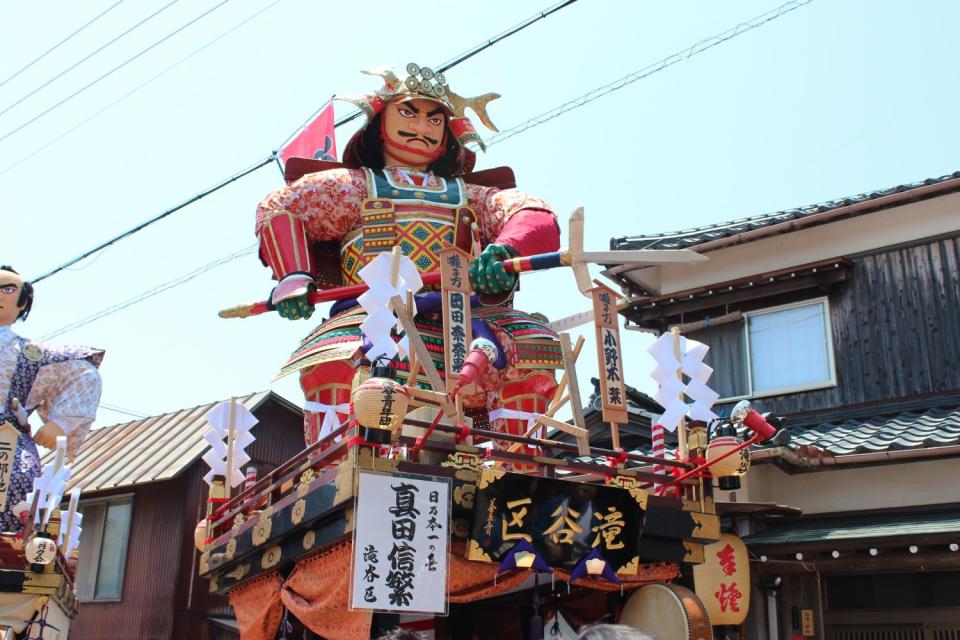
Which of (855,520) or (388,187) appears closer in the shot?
(388,187)

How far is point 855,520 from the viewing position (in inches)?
406

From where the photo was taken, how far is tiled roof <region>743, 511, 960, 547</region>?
9.09 m

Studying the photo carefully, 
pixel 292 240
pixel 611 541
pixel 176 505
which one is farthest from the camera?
pixel 176 505

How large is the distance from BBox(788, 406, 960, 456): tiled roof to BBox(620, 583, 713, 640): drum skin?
3216 millimetres

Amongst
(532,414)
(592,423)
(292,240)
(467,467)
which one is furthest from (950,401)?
(292,240)

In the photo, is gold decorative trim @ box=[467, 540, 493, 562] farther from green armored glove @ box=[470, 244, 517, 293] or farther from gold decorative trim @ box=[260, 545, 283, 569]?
green armored glove @ box=[470, 244, 517, 293]

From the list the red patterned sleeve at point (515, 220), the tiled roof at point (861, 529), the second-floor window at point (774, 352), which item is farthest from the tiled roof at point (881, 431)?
the red patterned sleeve at point (515, 220)

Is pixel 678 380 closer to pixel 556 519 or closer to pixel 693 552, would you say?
pixel 693 552

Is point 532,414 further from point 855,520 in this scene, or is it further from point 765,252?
point 765,252

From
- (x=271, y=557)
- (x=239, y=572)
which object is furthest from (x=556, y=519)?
(x=239, y=572)

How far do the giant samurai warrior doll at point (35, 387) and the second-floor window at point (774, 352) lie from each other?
24.4ft

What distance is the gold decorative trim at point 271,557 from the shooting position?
25.6 feet

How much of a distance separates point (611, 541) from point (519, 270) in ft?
7.24

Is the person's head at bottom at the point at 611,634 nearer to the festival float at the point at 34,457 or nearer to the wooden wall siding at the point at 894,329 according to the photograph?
the festival float at the point at 34,457
